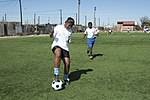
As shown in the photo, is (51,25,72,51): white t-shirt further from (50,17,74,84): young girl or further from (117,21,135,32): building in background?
(117,21,135,32): building in background

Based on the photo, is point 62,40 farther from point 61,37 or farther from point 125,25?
point 125,25

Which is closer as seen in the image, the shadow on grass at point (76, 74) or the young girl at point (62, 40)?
the young girl at point (62, 40)

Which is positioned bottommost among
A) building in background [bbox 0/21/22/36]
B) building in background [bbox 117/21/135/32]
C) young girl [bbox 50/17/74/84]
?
young girl [bbox 50/17/74/84]

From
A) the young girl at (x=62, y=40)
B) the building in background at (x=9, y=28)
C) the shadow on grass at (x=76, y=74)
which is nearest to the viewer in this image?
the young girl at (x=62, y=40)

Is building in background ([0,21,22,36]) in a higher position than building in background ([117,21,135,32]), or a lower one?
lower

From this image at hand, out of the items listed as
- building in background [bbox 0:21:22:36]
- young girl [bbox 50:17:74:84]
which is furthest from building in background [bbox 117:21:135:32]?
young girl [bbox 50:17:74:84]

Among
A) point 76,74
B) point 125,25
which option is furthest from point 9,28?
point 125,25

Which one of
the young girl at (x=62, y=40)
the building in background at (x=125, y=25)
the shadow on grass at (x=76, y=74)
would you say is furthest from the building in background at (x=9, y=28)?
the building in background at (x=125, y=25)

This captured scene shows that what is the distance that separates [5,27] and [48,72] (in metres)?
46.0

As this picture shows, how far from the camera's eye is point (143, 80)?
26.1 ft

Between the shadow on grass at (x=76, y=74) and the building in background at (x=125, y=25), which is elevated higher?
the building in background at (x=125, y=25)

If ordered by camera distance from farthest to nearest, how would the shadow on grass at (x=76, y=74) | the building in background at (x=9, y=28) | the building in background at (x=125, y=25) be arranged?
1. the building in background at (x=125, y=25)
2. the building in background at (x=9, y=28)
3. the shadow on grass at (x=76, y=74)

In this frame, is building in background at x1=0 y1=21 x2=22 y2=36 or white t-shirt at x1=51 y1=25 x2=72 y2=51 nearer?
white t-shirt at x1=51 y1=25 x2=72 y2=51

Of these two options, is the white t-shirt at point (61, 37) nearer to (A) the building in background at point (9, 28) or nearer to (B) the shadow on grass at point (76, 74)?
(B) the shadow on grass at point (76, 74)
